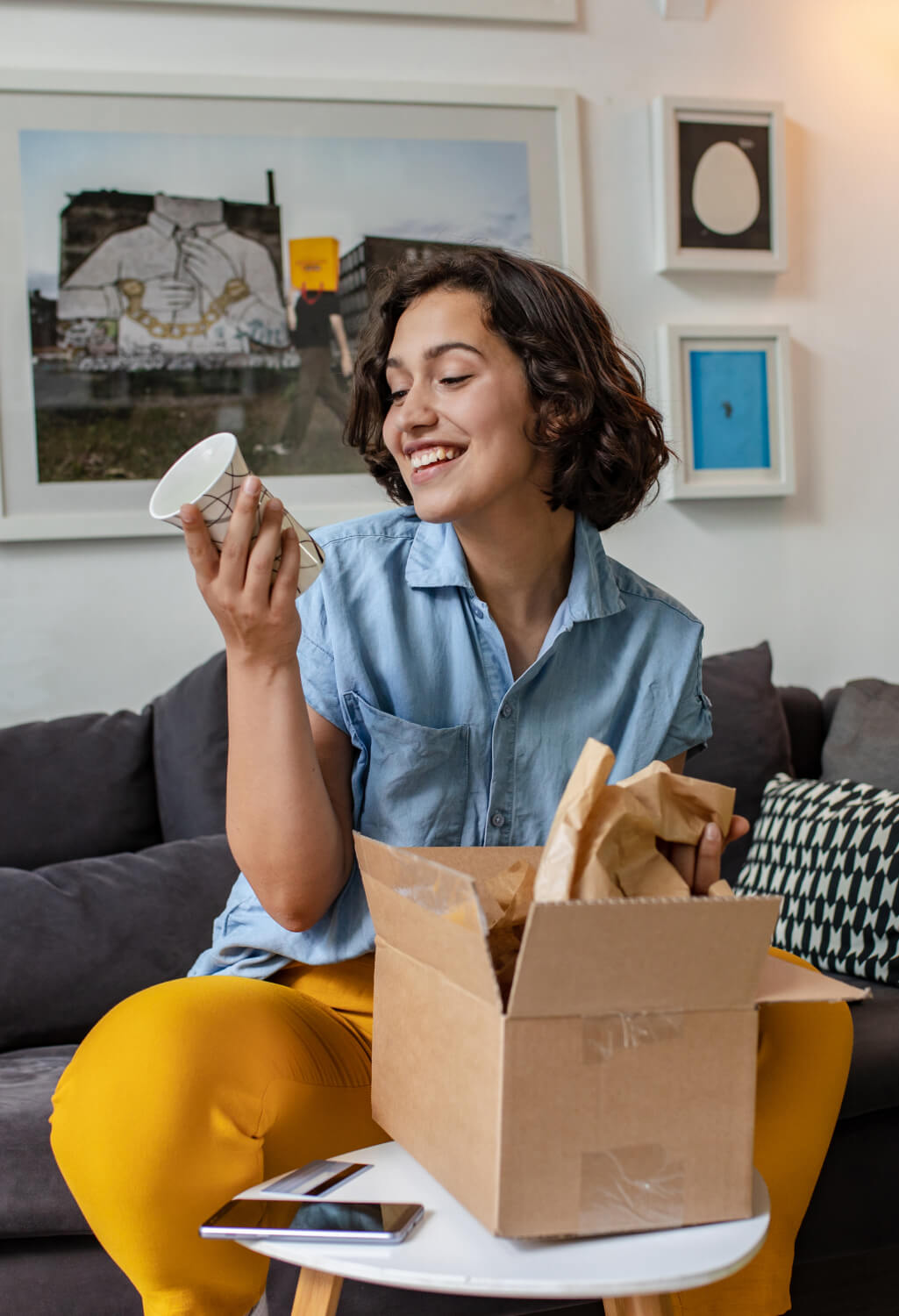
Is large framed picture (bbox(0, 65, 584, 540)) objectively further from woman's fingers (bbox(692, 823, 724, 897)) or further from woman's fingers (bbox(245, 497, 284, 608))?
woman's fingers (bbox(692, 823, 724, 897))

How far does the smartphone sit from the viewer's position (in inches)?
27.8

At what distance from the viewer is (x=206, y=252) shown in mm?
2139

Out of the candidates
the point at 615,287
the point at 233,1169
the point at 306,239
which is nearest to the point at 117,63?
the point at 306,239

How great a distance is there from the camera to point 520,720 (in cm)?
121

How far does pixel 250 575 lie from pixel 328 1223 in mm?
489

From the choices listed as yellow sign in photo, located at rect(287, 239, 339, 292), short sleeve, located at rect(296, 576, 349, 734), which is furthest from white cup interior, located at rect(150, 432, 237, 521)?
yellow sign in photo, located at rect(287, 239, 339, 292)

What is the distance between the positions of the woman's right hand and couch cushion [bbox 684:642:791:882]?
3.82 ft

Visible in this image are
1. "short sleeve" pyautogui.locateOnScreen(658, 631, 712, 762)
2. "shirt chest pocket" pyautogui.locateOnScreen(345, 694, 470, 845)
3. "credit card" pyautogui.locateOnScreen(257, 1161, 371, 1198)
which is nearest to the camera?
"credit card" pyautogui.locateOnScreen(257, 1161, 371, 1198)

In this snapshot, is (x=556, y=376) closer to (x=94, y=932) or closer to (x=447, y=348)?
(x=447, y=348)

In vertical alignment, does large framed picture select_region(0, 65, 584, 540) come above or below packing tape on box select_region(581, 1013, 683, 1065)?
above

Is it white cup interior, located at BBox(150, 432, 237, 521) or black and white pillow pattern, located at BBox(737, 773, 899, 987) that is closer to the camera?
white cup interior, located at BBox(150, 432, 237, 521)

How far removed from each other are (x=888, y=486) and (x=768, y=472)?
296mm

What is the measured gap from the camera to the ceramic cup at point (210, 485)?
91cm

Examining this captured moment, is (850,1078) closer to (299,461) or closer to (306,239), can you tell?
(299,461)
